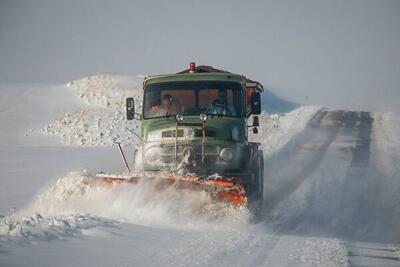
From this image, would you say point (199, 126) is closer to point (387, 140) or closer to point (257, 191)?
point (257, 191)

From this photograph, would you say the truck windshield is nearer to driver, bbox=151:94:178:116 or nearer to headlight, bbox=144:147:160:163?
driver, bbox=151:94:178:116

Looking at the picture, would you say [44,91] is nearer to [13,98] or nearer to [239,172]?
[13,98]

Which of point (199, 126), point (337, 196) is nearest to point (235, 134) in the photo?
point (199, 126)

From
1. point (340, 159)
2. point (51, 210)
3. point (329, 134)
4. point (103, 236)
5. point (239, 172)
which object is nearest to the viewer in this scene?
point (103, 236)

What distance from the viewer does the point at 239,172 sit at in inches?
344

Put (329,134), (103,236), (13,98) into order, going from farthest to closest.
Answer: (13,98) → (329,134) → (103,236)

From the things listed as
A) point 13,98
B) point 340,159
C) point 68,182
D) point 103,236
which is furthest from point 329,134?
point 13,98

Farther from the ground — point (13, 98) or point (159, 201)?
point (13, 98)

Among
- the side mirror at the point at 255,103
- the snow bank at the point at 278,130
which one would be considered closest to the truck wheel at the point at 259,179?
the side mirror at the point at 255,103

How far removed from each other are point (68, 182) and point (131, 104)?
73.6 inches

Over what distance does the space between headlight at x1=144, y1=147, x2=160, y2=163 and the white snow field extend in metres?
0.97

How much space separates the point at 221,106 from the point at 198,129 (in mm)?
711

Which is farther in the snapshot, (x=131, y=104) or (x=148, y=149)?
(x=131, y=104)

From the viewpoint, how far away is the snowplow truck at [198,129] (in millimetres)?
8586
